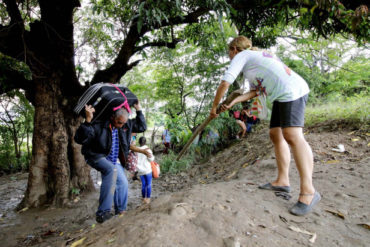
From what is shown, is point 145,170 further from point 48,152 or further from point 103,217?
point 48,152

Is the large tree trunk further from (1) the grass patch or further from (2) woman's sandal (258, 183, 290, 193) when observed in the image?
(1) the grass patch

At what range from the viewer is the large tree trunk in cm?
455

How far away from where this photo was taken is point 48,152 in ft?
15.2

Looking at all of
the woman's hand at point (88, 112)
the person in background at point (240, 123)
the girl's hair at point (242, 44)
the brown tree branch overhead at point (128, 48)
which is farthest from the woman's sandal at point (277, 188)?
the person in background at point (240, 123)

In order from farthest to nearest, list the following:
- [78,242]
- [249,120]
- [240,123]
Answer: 1. [249,120]
2. [240,123]
3. [78,242]

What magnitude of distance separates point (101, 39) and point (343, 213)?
6.30 m

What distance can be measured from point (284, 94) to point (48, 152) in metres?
4.59

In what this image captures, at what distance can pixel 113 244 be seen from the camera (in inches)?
61.7

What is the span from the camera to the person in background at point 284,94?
210 cm

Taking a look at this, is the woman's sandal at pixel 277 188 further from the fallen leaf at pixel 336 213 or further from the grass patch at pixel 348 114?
the grass patch at pixel 348 114

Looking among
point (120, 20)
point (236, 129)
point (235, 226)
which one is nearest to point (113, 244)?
point (235, 226)

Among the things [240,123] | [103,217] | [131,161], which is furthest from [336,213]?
[240,123]

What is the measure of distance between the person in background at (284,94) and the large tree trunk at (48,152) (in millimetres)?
3671

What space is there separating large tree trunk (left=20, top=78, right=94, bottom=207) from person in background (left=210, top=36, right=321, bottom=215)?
3.67 meters
